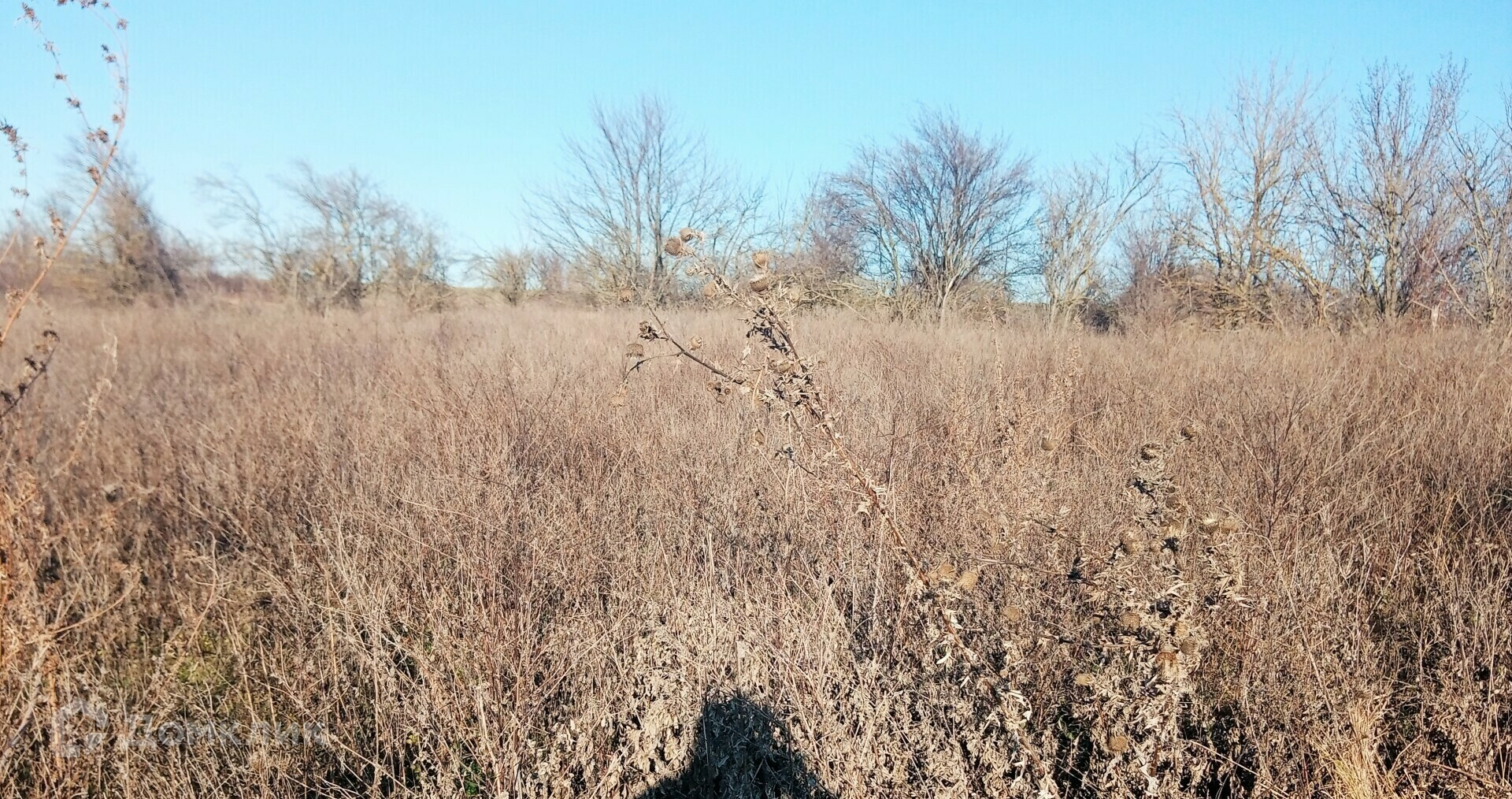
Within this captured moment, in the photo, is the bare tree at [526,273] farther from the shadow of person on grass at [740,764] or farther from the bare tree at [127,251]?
the shadow of person on grass at [740,764]

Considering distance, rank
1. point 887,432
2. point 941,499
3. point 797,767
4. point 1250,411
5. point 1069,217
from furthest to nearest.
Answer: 1. point 1069,217
2. point 1250,411
3. point 887,432
4. point 941,499
5. point 797,767

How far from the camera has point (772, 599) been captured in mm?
2219

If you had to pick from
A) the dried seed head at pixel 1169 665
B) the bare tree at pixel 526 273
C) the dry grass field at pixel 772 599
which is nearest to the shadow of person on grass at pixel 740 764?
the dry grass field at pixel 772 599

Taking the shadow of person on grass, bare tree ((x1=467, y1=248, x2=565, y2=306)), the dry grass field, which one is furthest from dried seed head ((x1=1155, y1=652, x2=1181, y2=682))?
bare tree ((x1=467, y1=248, x2=565, y2=306))

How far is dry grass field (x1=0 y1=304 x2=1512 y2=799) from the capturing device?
1.60 m

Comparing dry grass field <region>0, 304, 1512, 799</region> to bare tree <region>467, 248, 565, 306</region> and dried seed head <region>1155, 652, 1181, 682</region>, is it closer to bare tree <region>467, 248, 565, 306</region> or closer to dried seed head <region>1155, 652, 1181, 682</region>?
dried seed head <region>1155, 652, 1181, 682</region>

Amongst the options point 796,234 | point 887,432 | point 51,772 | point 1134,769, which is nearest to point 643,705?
point 1134,769

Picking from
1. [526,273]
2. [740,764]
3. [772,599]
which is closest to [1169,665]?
[740,764]

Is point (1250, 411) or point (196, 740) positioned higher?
point (1250, 411)

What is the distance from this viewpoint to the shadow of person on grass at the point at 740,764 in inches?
63.6

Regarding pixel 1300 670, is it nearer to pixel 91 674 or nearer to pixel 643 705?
pixel 643 705

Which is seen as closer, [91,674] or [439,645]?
[439,645]

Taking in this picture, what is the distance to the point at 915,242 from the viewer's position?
16.7 m

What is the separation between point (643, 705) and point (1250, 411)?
3.67 meters
